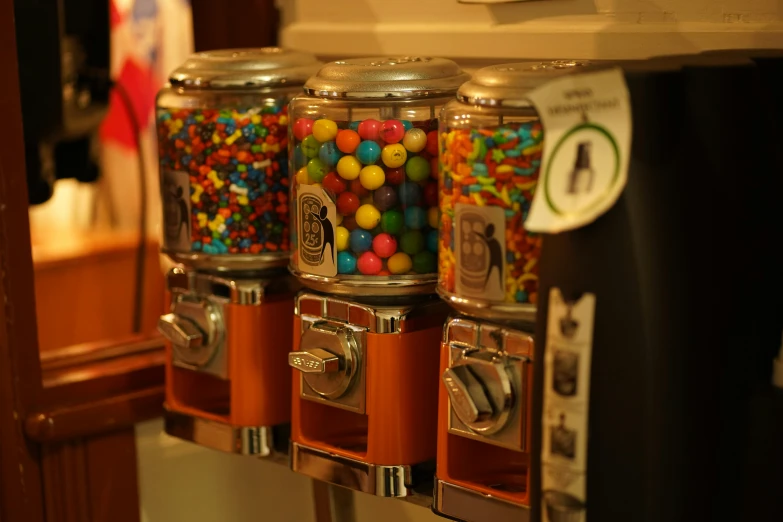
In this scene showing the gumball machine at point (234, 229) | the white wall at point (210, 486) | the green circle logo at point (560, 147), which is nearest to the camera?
the green circle logo at point (560, 147)

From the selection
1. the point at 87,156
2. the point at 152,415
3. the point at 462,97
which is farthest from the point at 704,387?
the point at 87,156

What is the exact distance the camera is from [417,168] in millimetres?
1000

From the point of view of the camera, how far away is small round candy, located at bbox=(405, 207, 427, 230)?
1.01m

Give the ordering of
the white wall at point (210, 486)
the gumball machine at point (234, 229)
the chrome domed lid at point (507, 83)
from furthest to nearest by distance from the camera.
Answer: the white wall at point (210, 486) < the gumball machine at point (234, 229) < the chrome domed lid at point (507, 83)

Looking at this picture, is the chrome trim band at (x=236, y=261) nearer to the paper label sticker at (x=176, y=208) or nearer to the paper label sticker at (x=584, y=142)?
the paper label sticker at (x=176, y=208)

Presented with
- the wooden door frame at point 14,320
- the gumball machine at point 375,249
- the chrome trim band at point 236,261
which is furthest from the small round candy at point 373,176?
the wooden door frame at point 14,320

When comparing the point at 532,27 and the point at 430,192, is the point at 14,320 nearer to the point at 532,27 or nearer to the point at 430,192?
the point at 430,192

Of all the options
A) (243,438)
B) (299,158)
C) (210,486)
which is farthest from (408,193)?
(210,486)

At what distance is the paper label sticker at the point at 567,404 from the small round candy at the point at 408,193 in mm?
275

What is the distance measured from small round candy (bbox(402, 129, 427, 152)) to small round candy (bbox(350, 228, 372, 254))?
0.09 m

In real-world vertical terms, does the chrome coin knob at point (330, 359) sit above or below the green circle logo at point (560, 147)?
below

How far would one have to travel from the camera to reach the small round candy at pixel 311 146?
40.6 inches

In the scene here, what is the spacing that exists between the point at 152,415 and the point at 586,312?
826 mm

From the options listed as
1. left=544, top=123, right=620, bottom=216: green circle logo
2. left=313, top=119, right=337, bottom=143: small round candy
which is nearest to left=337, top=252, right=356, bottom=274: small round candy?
left=313, top=119, right=337, bottom=143: small round candy
